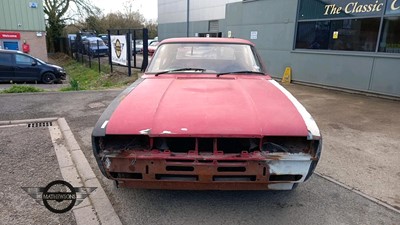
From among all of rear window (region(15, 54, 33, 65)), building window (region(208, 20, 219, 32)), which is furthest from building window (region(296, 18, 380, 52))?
building window (region(208, 20, 219, 32))

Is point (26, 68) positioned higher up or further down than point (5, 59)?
further down

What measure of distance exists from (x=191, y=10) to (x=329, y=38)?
23.0 m

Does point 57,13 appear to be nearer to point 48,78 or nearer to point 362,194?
point 48,78

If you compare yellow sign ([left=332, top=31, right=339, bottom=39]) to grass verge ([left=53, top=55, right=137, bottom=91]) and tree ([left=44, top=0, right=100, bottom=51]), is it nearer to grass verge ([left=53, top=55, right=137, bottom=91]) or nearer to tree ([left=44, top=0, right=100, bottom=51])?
grass verge ([left=53, top=55, right=137, bottom=91])

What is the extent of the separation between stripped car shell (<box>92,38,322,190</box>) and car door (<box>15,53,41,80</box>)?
12.5 meters

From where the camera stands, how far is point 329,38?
10320 mm

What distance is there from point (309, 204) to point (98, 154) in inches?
87.1

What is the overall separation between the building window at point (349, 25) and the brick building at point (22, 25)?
18.5 m

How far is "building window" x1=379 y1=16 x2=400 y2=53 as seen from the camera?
848 cm

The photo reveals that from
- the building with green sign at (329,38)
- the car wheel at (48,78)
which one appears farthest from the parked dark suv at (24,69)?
the building with green sign at (329,38)

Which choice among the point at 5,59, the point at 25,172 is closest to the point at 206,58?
the point at 25,172

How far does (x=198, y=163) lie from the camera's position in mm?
2455

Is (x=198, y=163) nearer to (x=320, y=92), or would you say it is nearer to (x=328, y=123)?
(x=328, y=123)

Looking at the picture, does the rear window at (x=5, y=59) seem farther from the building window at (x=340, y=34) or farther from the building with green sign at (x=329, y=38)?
the building window at (x=340, y=34)
